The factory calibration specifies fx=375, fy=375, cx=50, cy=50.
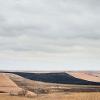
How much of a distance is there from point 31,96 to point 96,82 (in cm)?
4382

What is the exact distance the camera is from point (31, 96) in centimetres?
6209

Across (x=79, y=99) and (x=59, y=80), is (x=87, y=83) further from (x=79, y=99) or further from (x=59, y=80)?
(x=79, y=99)

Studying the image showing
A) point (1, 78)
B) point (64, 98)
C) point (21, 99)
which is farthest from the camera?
point (1, 78)

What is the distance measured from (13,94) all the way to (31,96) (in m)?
3.68

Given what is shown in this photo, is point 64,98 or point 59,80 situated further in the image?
point 59,80

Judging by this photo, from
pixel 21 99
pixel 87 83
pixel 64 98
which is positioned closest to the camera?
pixel 21 99

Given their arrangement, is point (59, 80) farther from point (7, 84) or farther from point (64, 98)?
point (64, 98)

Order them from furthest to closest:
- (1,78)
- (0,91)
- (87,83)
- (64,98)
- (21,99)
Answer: (87,83) < (1,78) < (0,91) < (64,98) < (21,99)

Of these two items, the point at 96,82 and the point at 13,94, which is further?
the point at 96,82

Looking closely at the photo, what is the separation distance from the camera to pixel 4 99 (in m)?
56.5

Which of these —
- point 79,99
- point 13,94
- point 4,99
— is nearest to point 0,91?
point 13,94

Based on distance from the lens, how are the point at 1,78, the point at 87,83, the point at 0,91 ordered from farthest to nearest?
the point at 87,83 → the point at 1,78 → the point at 0,91

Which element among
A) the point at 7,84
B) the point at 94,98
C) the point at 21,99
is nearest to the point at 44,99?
the point at 21,99

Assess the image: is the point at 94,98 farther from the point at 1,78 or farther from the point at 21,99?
the point at 1,78
